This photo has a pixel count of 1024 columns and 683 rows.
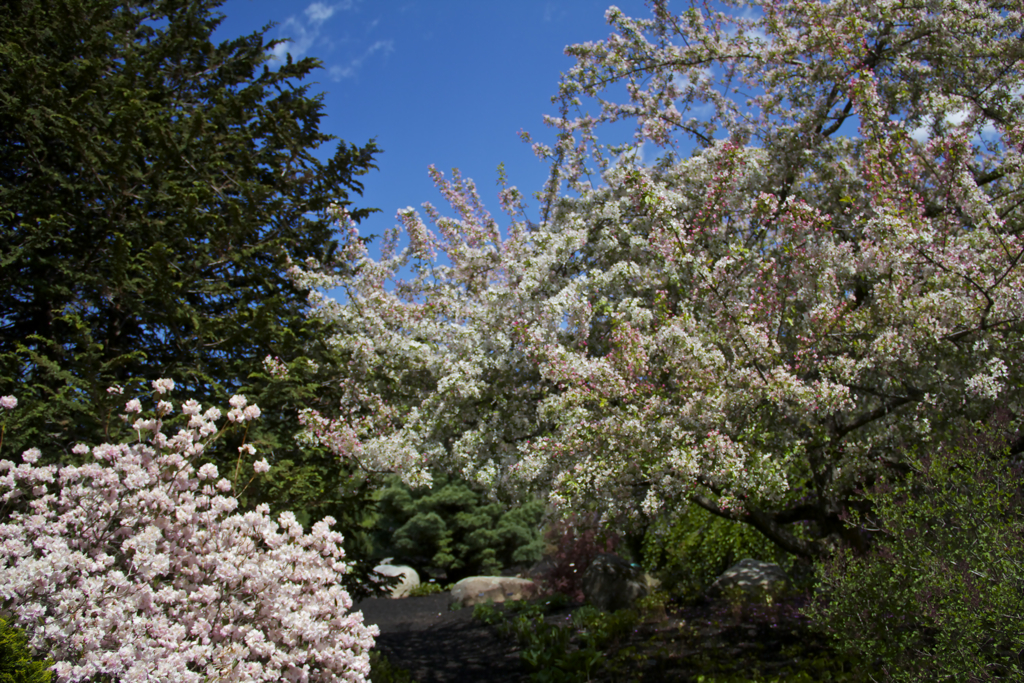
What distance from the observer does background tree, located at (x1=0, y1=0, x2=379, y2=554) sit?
710 centimetres

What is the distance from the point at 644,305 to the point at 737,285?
1.02 meters

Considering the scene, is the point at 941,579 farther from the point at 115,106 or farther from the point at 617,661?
the point at 115,106

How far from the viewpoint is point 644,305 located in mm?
7000

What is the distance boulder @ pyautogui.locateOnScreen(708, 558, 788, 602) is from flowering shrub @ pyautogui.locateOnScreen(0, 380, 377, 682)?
22.3 feet

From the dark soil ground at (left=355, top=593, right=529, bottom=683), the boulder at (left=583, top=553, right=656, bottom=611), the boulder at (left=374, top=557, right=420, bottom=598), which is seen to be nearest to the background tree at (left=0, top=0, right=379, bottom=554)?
the dark soil ground at (left=355, top=593, right=529, bottom=683)

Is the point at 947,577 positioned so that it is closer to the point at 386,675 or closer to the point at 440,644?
the point at 386,675

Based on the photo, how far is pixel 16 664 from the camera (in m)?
2.86

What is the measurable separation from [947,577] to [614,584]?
325 inches

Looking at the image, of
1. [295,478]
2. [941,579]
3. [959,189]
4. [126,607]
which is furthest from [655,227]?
[126,607]

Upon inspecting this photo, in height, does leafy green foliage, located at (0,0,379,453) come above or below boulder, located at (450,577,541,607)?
above

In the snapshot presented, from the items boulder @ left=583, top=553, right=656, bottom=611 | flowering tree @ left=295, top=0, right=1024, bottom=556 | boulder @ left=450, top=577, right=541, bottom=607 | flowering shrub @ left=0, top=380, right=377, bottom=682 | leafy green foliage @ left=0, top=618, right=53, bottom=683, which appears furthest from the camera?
boulder @ left=450, top=577, right=541, bottom=607

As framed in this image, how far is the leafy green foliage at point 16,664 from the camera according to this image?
285cm

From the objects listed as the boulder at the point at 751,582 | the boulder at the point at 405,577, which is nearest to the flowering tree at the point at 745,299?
the boulder at the point at 751,582

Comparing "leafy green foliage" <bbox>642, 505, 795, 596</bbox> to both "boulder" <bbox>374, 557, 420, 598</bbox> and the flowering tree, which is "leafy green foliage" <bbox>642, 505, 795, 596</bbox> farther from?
"boulder" <bbox>374, 557, 420, 598</bbox>
